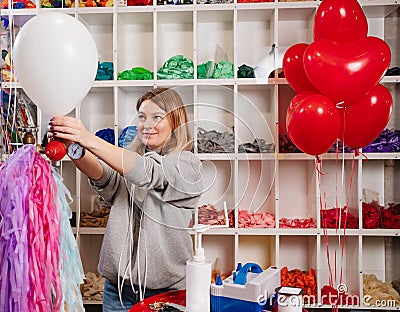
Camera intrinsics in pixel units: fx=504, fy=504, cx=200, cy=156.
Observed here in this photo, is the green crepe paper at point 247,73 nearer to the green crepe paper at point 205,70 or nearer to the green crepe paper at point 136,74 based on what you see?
the green crepe paper at point 205,70

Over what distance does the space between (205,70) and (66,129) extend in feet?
4.61

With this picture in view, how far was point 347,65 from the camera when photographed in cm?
186

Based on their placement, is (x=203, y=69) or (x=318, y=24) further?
(x=203, y=69)

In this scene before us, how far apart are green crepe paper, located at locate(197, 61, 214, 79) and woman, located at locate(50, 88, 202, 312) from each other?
36.0 inches

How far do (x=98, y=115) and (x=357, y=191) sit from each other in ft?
4.94

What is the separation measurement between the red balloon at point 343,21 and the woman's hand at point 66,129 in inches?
40.6

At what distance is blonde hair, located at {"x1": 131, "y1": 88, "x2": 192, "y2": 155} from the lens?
5.45ft

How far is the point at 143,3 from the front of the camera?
2766 mm

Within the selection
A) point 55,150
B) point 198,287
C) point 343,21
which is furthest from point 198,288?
point 343,21

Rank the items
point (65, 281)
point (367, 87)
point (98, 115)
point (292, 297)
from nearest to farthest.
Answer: point (292, 297) → point (65, 281) → point (367, 87) → point (98, 115)

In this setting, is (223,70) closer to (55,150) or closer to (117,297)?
(117,297)

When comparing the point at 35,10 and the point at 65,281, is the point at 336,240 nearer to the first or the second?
the point at 65,281

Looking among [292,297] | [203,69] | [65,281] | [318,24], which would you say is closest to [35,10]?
[203,69]

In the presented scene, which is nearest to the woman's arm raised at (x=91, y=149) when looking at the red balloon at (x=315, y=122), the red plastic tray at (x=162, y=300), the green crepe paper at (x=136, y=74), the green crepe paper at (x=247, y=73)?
the red plastic tray at (x=162, y=300)
